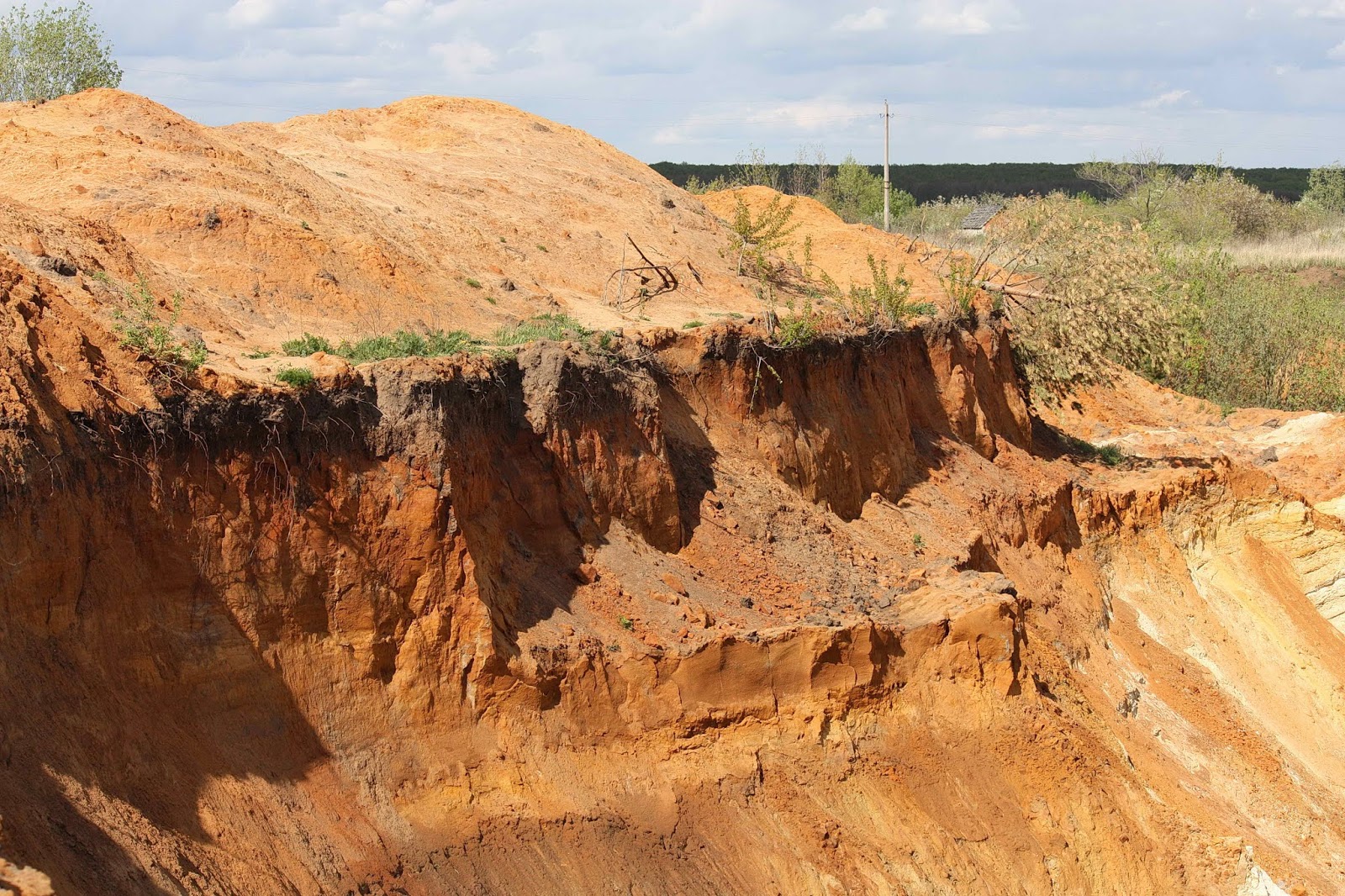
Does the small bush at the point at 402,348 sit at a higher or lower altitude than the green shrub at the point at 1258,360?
higher

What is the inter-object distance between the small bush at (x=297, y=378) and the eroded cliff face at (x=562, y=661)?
114mm

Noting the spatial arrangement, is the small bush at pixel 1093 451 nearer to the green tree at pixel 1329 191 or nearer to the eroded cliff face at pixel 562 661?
the eroded cliff face at pixel 562 661

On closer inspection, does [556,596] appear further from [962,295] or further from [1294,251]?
[1294,251]

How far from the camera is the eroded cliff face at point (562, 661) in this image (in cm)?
777

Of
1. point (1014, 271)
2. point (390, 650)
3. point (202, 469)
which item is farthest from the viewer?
point (1014, 271)

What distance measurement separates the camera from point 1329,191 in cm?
6356

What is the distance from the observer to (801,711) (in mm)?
10961

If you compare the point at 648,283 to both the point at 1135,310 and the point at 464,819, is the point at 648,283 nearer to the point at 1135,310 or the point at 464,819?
the point at 1135,310

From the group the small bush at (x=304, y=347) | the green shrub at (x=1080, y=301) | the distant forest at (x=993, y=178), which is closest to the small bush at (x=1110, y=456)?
the green shrub at (x=1080, y=301)

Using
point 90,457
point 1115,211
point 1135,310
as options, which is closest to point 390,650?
point 90,457

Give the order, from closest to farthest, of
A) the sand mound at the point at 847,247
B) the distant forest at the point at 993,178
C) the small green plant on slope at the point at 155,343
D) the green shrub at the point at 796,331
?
1. the small green plant on slope at the point at 155,343
2. the green shrub at the point at 796,331
3. the sand mound at the point at 847,247
4. the distant forest at the point at 993,178

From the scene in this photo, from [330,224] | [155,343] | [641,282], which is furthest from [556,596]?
[641,282]

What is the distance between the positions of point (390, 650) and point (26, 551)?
8.94ft

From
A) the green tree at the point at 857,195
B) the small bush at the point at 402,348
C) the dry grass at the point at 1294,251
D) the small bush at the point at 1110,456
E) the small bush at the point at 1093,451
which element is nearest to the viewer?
the small bush at the point at 402,348
